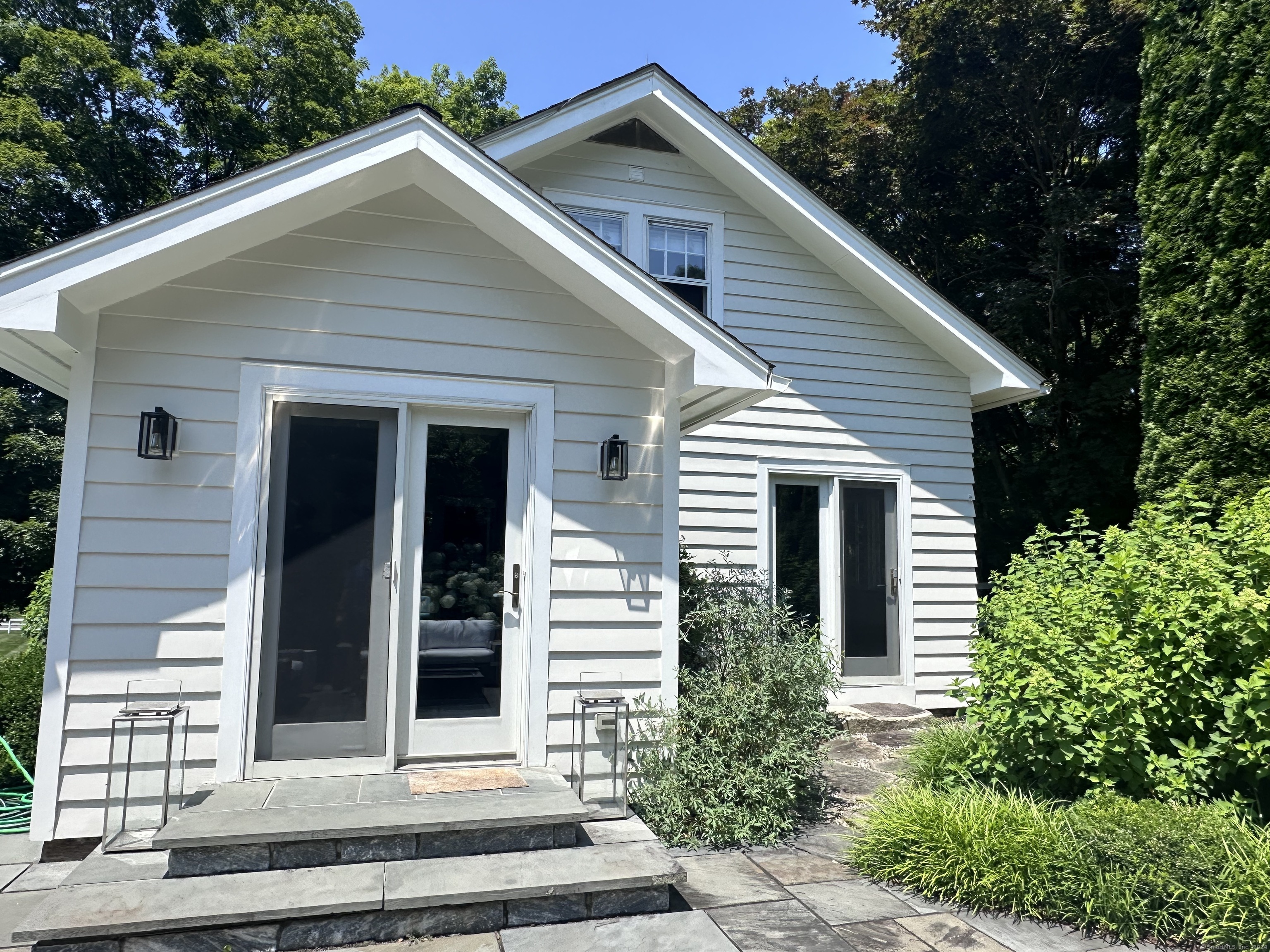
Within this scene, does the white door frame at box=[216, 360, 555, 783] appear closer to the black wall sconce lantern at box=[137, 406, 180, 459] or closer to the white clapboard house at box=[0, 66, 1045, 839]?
the white clapboard house at box=[0, 66, 1045, 839]

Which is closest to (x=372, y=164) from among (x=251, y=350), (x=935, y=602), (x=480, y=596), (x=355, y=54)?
(x=251, y=350)

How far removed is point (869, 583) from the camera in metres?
7.97

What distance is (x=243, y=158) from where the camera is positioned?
17.3 meters

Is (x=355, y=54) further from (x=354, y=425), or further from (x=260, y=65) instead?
(x=354, y=425)

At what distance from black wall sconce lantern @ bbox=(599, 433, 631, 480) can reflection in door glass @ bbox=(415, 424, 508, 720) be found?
1.85 ft

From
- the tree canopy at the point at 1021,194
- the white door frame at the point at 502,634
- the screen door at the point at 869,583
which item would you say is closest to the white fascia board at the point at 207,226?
the white door frame at the point at 502,634

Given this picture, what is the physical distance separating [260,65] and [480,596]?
17.2 m

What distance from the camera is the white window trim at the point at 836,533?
25.2ft

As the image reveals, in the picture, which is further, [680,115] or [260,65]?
[260,65]

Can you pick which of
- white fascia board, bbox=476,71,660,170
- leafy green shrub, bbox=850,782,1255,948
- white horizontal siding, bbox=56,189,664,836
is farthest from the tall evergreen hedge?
white horizontal siding, bbox=56,189,664,836

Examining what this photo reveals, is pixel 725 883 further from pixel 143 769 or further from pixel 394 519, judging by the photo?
pixel 143 769

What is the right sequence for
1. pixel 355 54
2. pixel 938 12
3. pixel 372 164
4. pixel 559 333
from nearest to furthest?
pixel 372 164
pixel 559 333
pixel 938 12
pixel 355 54

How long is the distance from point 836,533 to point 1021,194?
32.3ft

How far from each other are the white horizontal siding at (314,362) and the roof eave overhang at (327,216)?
107 millimetres
